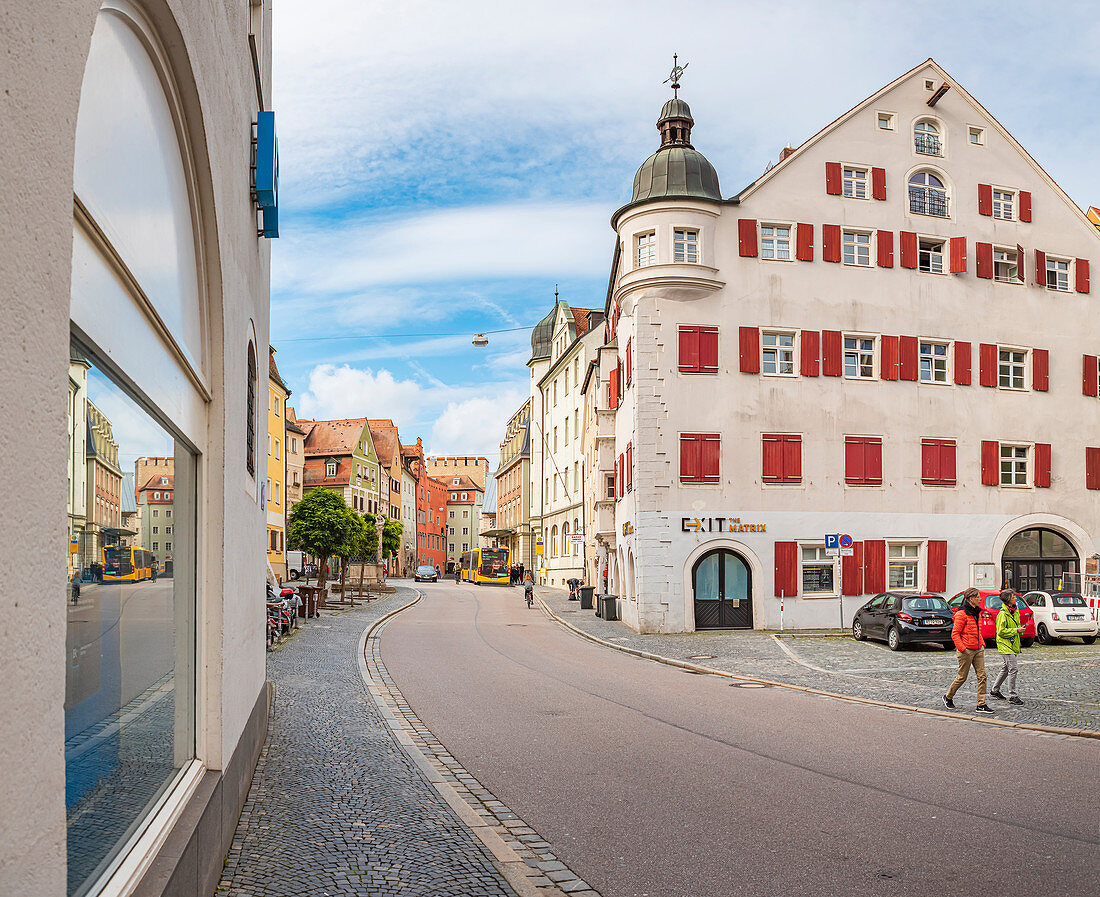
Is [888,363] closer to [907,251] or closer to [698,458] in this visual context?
[907,251]

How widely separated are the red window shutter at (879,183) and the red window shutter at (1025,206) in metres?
5.65

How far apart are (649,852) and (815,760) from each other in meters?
4.18

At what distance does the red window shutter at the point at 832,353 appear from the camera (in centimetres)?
3269

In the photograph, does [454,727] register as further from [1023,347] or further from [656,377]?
[1023,347]

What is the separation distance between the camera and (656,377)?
31.3 m

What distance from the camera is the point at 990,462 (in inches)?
1341

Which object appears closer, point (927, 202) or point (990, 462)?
point (990, 462)

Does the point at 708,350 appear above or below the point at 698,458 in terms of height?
above

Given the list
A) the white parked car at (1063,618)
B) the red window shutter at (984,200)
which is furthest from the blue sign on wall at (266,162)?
the red window shutter at (984,200)

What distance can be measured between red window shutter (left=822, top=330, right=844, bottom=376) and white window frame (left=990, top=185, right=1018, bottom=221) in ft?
25.8

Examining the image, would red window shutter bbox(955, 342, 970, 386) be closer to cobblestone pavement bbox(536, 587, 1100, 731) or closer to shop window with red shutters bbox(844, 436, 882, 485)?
shop window with red shutters bbox(844, 436, 882, 485)

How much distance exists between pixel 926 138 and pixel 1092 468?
12.5 metres

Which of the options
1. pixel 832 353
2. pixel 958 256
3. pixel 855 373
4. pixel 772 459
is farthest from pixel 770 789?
pixel 958 256

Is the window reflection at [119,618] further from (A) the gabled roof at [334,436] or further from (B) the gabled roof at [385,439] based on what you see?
(B) the gabled roof at [385,439]
